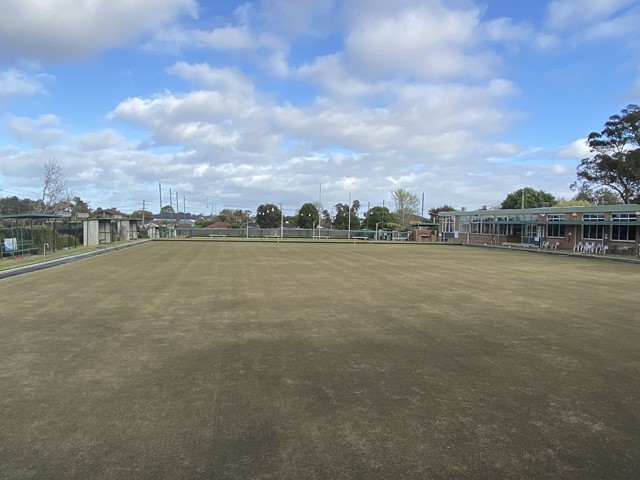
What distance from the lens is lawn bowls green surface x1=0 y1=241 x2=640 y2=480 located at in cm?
329

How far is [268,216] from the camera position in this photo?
107250 millimetres

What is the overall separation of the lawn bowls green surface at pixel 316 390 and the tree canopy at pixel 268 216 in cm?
9703

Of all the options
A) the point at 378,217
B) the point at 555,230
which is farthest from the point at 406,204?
the point at 555,230

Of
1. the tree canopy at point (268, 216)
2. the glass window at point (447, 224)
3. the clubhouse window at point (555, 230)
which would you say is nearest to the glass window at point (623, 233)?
the clubhouse window at point (555, 230)

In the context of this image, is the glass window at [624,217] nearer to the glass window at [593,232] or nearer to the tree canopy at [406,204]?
the glass window at [593,232]

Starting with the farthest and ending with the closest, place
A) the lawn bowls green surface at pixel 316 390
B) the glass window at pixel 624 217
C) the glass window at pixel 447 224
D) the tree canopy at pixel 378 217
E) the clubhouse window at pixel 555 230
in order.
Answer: the tree canopy at pixel 378 217 → the glass window at pixel 447 224 → the clubhouse window at pixel 555 230 → the glass window at pixel 624 217 → the lawn bowls green surface at pixel 316 390

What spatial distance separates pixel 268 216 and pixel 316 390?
104 m

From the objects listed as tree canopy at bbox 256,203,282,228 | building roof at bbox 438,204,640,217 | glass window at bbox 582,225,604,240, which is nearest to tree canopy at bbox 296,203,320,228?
tree canopy at bbox 256,203,282,228

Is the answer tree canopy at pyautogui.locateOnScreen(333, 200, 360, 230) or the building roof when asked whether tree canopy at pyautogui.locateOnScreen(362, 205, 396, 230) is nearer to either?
tree canopy at pyautogui.locateOnScreen(333, 200, 360, 230)

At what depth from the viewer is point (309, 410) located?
13.6 ft

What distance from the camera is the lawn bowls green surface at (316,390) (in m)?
3.29

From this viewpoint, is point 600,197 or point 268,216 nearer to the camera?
point 600,197

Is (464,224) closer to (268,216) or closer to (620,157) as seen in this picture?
(620,157)

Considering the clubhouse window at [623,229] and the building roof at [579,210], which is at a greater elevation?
the building roof at [579,210]
